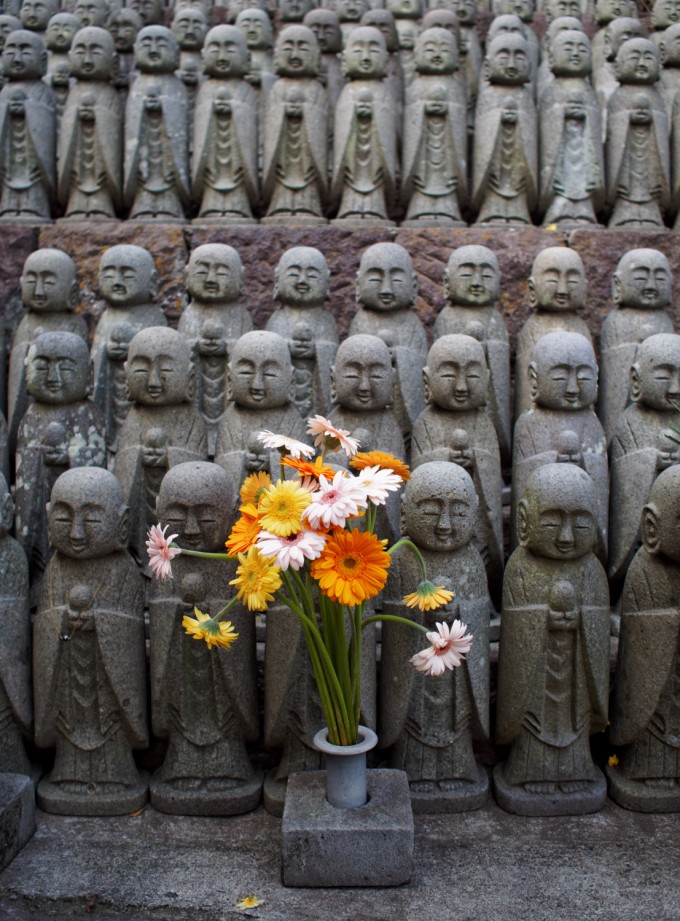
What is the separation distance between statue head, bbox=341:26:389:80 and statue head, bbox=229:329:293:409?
2.47 m

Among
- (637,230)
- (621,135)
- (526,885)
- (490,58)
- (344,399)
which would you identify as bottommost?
(526,885)

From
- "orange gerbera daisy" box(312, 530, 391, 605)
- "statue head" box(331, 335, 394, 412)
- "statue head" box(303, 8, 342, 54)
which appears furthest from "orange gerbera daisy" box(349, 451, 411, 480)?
"statue head" box(303, 8, 342, 54)

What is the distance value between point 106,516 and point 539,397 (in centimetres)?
199

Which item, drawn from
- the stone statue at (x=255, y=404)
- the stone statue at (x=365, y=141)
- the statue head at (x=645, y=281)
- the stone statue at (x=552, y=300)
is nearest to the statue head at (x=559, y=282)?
the stone statue at (x=552, y=300)

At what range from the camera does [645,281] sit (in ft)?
16.4

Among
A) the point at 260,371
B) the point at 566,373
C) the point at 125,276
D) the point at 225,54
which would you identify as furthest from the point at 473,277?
the point at 225,54

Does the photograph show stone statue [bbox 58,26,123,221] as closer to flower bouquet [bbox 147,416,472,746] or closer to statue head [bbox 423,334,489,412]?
statue head [bbox 423,334,489,412]

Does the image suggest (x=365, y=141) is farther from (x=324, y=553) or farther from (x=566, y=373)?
(x=324, y=553)

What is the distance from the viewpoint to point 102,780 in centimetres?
347

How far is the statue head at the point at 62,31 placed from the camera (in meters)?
6.89

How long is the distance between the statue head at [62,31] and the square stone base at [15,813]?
17.5ft

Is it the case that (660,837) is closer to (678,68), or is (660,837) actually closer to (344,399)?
(344,399)

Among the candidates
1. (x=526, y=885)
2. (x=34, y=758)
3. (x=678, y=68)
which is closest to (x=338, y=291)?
(x=678, y=68)

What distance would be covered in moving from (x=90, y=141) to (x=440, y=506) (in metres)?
3.82
